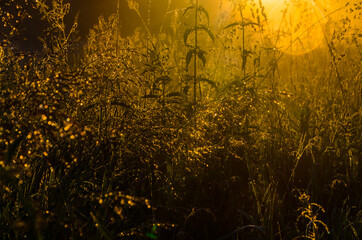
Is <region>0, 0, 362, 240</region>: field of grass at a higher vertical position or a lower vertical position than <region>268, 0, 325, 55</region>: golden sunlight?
lower

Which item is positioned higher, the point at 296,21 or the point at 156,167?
the point at 296,21

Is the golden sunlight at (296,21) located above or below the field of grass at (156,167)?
above

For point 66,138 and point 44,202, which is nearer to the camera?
point 44,202

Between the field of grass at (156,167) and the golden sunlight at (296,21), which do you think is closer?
the field of grass at (156,167)

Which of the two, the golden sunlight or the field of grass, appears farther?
the golden sunlight

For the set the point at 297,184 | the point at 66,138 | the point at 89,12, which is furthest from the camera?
the point at 89,12

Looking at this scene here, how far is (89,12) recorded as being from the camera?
6410mm

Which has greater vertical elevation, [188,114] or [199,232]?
[188,114]

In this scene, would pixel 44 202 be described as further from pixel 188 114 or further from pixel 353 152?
pixel 353 152

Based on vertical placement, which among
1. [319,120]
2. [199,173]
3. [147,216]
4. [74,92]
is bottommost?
[147,216]

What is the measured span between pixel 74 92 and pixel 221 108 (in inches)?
39.4

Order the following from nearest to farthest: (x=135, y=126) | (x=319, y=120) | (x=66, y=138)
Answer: (x=66, y=138) → (x=135, y=126) → (x=319, y=120)

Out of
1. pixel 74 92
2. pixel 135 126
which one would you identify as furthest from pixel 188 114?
pixel 74 92

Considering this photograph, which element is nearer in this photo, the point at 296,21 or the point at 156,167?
the point at 156,167
